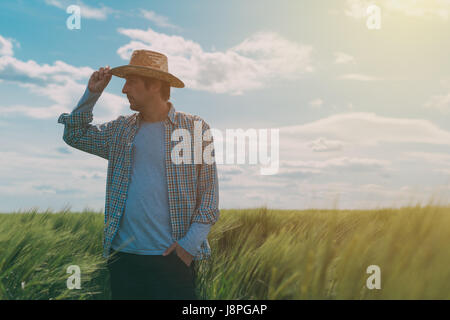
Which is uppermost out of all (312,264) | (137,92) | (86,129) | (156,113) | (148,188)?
(137,92)

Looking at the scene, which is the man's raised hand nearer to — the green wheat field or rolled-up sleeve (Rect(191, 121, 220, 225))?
rolled-up sleeve (Rect(191, 121, 220, 225))

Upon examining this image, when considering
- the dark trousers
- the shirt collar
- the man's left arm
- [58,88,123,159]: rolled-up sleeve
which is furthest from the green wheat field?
the shirt collar

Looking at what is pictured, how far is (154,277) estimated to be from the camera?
264 cm

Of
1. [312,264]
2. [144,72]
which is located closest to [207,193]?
[144,72]

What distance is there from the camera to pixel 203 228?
2703 mm

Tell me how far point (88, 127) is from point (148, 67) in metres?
0.74

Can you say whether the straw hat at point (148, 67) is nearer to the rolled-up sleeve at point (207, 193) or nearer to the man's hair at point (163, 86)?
the man's hair at point (163, 86)

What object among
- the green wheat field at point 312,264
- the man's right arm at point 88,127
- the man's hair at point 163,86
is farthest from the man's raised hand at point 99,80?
the green wheat field at point 312,264

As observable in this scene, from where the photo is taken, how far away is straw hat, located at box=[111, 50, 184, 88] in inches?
117

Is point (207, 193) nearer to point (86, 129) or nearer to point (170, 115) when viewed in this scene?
point (170, 115)

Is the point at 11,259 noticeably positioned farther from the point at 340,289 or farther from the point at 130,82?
the point at 340,289

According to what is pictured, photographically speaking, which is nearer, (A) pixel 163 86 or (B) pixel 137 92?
(B) pixel 137 92
